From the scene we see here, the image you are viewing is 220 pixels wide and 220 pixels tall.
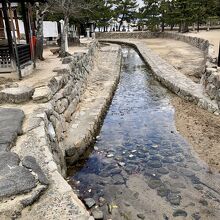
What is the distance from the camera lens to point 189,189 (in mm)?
5730

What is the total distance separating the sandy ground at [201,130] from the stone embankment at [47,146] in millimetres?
2793

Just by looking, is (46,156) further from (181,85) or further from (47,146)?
(181,85)

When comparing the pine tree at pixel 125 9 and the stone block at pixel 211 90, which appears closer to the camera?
the stone block at pixel 211 90

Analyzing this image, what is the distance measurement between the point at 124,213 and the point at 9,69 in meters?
7.98

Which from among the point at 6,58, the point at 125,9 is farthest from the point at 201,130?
the point at 125,9

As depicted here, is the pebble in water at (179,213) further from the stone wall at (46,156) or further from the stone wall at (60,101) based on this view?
the stone wall at (60,101)

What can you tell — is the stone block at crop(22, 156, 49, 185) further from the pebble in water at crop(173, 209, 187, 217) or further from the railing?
the railing

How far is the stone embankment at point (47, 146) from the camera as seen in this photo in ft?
11.7

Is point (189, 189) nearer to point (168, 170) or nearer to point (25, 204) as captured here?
point (168, 170)

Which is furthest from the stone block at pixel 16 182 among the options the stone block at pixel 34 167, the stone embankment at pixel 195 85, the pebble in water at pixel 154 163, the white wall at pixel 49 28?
the white wall at pixel 49 28

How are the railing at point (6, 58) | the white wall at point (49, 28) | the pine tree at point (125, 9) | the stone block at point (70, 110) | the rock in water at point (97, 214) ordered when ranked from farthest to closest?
the pine tree at point (125, 9) < the white wall at point (49, 28) < the railing at point (6, 58) < the stone block at point (70, 110) < the rock in water at point (97, 214)

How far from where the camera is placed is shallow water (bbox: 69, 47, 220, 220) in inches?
205

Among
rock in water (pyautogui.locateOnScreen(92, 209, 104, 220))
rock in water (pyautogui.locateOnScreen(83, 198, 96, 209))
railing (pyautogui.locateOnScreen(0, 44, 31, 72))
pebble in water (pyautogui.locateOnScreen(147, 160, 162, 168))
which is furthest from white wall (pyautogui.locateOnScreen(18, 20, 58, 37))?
rock in water (pyautogui.locateOnScreen(92, 209, 104, 220))

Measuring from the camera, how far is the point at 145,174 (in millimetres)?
6324
